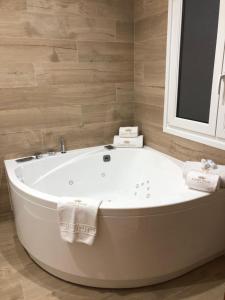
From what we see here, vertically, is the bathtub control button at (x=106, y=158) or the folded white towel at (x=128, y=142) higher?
the folded white towel at (x=128, y=142)

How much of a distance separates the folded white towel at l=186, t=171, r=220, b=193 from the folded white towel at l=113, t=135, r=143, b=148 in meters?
0.98

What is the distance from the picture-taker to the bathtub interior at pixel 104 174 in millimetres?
2246

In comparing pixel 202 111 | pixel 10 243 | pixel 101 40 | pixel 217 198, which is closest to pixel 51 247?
pixel 10 243

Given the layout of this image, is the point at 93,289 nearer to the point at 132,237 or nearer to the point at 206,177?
the point at 132,237

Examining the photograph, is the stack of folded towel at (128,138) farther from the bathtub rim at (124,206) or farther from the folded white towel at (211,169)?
the bathtub rim at (124,206)

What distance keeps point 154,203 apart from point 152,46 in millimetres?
1541

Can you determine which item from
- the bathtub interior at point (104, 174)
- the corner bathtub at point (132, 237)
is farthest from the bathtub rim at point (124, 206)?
the bathtub interior at point (104, 174)

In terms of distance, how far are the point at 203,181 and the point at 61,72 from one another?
5.19 ft

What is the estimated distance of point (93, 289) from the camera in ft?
5.53

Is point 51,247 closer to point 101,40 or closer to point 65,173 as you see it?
point 65,173

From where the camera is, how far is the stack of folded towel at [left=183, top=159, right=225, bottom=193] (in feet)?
5.27

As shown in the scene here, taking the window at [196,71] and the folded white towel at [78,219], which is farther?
the window at [196,71]

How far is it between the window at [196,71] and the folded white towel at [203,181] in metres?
0.33

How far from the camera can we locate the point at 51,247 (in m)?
1.66
